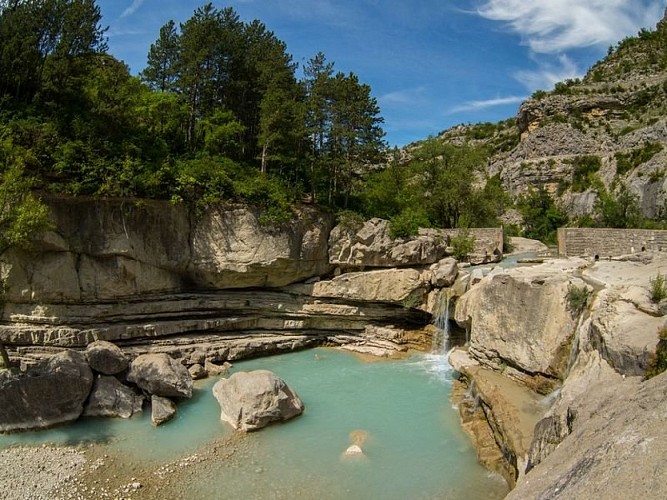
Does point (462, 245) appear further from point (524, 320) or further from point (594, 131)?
point (594, 131)

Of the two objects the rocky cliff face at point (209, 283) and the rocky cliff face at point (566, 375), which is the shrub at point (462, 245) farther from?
the rocky cliff face at point (566, 375)

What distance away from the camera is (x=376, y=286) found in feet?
77.5

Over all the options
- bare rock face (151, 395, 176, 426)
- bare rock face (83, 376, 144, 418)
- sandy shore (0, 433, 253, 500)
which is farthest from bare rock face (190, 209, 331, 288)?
sandy shore (0, 433, 253, 500)

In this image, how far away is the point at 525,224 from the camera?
153ft

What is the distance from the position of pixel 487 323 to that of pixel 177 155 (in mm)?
17845

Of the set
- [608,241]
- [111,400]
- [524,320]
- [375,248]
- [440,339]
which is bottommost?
[111,400]

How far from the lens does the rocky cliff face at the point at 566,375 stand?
589 centimetres

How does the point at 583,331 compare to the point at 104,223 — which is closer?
the point at 583,331

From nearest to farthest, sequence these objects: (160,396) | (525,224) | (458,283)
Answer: (160,396), (458,283), (525,224)

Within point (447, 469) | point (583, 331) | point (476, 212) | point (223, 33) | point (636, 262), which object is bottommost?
point (447, 469)

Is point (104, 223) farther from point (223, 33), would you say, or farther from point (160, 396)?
point (223, 33)

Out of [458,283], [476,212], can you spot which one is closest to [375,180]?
[476,212]

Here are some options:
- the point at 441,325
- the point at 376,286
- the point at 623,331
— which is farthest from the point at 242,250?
the point at 623,331

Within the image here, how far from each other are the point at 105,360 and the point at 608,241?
78.6 ft
